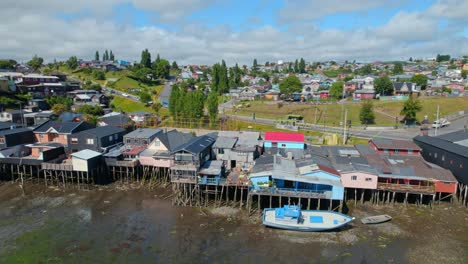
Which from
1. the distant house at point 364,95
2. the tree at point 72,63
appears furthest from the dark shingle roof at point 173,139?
the tree at point 72,63

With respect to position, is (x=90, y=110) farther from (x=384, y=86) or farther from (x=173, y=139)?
(x=384, y=86)

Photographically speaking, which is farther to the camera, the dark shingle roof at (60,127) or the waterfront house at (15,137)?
the dark shingle roof at (60,127)

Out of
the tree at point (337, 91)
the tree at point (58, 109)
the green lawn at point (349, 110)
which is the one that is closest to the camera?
the tree at point (58, 109)

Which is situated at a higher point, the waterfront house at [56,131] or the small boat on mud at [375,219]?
the waterfront house at [56,131]

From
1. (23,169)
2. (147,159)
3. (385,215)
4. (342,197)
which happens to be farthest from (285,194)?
(23,169)

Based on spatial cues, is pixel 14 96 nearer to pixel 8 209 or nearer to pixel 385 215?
pixel 8 209

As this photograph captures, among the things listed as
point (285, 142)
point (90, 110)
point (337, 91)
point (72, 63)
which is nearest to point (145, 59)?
point (72, 63)

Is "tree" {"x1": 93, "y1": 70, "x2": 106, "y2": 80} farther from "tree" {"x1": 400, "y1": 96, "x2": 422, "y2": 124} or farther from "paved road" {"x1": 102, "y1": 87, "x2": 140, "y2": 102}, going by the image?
"tree" {"x1": 400, "y1": 96, "x2": 422, "y2": 124}

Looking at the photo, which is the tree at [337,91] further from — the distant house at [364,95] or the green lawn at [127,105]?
the green lawn at [127,105]

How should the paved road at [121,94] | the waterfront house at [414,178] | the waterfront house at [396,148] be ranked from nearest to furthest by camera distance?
the waterfront house at [414,178] < the waterfront house at [396,148] < the paved road at [121,94]
